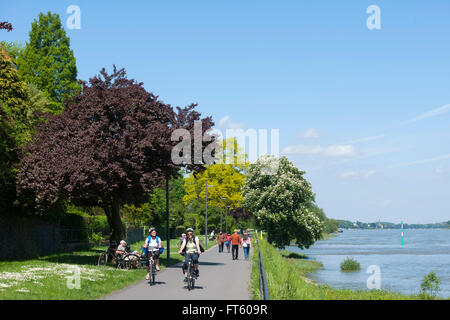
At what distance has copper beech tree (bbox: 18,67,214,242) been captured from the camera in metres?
23.6

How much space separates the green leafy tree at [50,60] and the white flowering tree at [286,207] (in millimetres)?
23528

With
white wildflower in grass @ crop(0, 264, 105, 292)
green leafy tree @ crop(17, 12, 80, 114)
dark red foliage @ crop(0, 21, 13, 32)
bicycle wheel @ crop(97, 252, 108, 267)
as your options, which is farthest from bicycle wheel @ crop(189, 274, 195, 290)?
green leafy tree @ crop(17, 12, 80, 114)

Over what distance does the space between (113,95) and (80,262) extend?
8.22 meters

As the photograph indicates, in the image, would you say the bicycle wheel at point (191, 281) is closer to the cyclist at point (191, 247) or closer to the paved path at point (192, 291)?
the paved path at point (192, 291)

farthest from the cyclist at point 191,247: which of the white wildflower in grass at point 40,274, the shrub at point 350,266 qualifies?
the shrub at point 350,266

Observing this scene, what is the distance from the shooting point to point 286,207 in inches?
2285

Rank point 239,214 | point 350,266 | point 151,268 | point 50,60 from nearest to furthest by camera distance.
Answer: point 151,268, point 350,266, point 50,60, point 239,214

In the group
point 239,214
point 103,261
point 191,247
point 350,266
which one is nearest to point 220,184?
point 239,214

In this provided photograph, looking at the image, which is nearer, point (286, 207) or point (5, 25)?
point (5, 25)

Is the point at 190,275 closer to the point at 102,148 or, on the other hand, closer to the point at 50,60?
the point at 102,148

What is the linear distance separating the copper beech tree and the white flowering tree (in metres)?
31.9

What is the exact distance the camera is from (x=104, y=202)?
27859 mm
